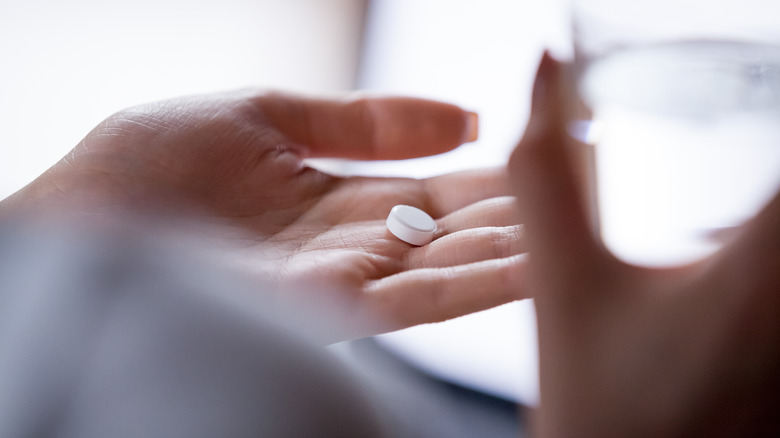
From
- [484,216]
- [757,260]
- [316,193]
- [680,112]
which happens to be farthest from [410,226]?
[757,260]

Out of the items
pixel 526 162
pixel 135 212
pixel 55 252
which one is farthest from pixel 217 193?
pixel 526 162

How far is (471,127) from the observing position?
3.05 ft

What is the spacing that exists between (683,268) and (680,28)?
283 mm

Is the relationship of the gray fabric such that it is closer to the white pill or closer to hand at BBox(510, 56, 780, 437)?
the white pill

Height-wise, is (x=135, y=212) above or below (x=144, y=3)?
below

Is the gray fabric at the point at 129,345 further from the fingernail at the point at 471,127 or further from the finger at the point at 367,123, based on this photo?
the fingernail at the point at 471,127

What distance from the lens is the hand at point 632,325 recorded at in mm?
387

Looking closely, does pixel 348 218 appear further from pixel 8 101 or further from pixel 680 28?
pixel 8 101

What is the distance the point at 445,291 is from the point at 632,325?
240 millimetres

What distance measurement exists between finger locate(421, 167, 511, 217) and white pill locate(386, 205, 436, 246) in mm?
89

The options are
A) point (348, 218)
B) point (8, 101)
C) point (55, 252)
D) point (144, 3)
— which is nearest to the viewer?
point (55, 252)

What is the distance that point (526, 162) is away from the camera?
42cm

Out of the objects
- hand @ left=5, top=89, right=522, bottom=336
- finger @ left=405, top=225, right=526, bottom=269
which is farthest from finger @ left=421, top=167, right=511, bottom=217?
finger @ left=405, top=225, right=526, bottom=269

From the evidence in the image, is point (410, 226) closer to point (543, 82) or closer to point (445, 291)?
point (445, 291)
